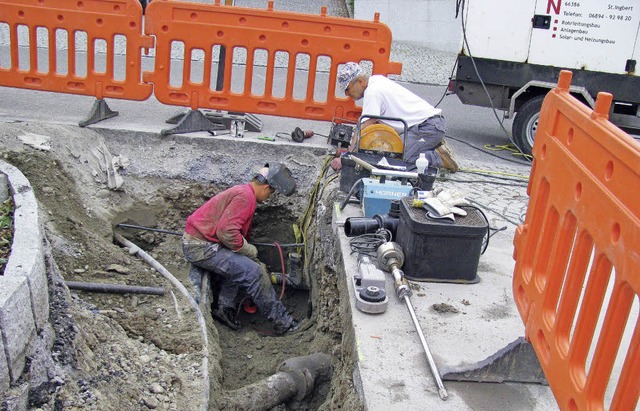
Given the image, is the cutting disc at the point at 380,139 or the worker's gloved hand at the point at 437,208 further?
the cutting disc at the point at 380,139

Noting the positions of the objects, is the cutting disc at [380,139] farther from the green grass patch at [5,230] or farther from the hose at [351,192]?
the green grass patch at [5,230]

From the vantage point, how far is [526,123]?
8.65 m

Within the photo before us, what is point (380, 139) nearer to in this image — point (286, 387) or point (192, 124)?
point (192, 124)

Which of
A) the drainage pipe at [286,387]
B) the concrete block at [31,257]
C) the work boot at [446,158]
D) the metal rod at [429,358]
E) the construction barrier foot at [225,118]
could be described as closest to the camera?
the concrete block at [31,257]

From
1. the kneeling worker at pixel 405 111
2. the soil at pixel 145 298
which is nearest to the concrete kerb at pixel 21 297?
the soil at pixel 145 298

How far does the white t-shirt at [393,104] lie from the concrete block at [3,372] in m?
4.62

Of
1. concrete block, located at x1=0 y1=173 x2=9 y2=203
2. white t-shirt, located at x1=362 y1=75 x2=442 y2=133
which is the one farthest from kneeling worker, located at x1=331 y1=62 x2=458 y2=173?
concrete block, located at x1=0 y1=173 x2=9 y2=203

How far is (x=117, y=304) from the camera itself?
4.89m

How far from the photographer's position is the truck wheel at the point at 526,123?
8.57 metres

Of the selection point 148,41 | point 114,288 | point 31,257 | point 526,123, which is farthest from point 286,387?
point 526,123

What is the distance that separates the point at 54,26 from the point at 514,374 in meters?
6.49

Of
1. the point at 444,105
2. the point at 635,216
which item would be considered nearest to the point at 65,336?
the point at 635,216

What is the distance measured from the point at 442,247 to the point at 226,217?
2522 mm

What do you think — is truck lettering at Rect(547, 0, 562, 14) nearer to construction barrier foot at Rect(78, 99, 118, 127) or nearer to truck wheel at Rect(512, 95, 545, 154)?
truck wheel at Rect(512, 95, 545, 154)
